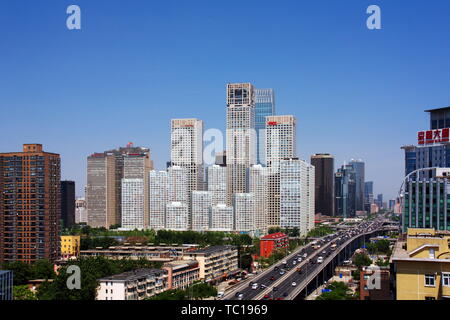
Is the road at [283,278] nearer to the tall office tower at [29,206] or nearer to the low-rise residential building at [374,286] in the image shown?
the low-rise residential building at [374,286]

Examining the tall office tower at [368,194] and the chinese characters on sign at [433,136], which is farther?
the tall office tower at [368,194]

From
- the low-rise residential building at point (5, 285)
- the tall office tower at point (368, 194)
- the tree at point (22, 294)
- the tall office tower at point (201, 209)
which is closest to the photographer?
the low-rise residential building at point (5, 285)

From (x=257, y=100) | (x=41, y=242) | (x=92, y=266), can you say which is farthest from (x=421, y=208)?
(x=257, y=100)

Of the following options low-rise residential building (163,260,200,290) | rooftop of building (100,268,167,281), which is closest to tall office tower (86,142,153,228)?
low-rise residential building (163,260,200,290)

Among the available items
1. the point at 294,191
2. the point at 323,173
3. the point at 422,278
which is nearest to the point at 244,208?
the point at 294,191

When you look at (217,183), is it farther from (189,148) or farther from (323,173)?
(323,173)

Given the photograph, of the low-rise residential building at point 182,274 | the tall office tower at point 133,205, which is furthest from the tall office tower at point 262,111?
the low-rise residential building at point 182,274
